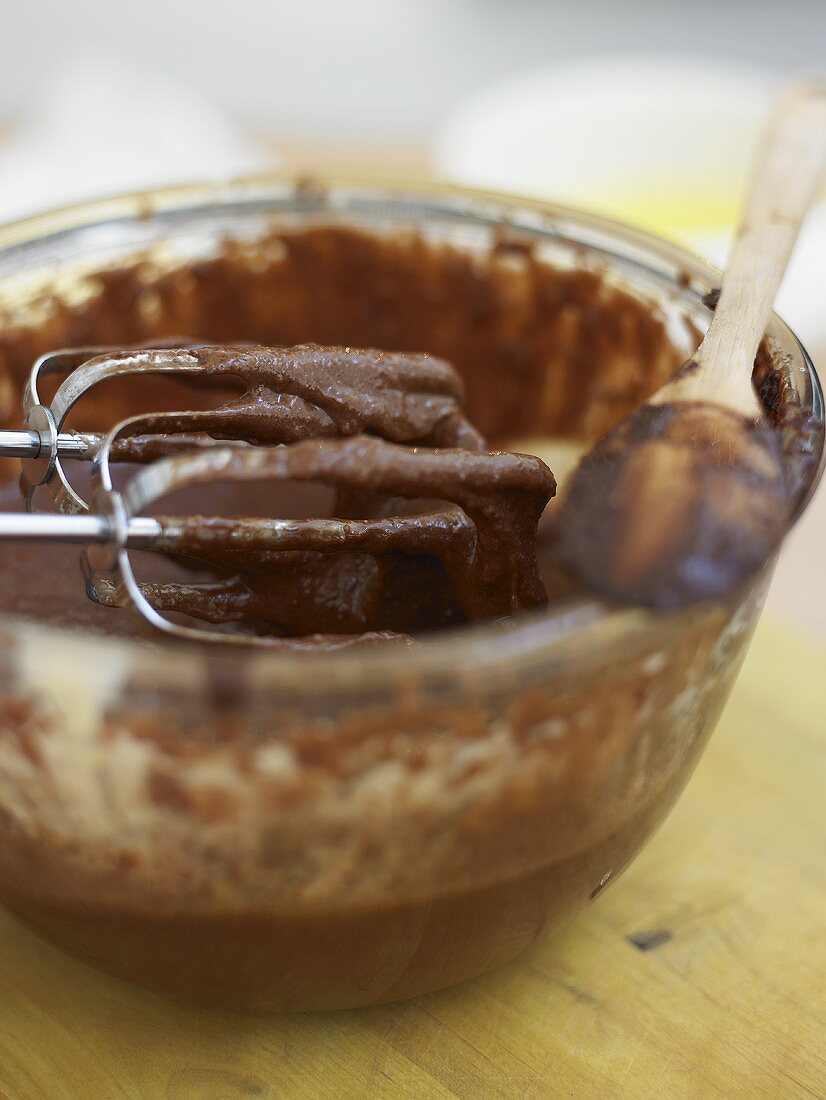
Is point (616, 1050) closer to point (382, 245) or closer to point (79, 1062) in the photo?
point (79, 1062)

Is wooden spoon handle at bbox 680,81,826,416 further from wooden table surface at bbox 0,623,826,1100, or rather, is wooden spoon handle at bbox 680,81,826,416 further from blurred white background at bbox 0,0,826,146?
blurred white background at bbox 0,0,826,146

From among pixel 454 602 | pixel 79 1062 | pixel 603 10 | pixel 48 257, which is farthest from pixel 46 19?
pixel 79 1062

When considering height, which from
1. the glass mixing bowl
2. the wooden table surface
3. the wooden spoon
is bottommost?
the wooden table surface

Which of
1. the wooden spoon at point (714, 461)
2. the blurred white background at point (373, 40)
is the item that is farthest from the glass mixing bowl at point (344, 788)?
the blurred white background at point (373, 40)

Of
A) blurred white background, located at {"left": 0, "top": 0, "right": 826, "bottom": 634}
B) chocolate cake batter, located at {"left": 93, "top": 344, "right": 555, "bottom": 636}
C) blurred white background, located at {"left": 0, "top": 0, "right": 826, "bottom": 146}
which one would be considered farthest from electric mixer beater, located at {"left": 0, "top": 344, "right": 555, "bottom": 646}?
blurred white background, located at {"left": 0, "top": 0, "right": 826, "bottom": 146}

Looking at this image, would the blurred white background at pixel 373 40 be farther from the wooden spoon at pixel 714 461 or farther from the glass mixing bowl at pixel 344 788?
the glass mixing bowl at pixel 344 788

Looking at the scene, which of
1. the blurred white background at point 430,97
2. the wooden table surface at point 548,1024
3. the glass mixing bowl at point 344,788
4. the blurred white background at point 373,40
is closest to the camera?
the glass mixing bowl at point 344,788

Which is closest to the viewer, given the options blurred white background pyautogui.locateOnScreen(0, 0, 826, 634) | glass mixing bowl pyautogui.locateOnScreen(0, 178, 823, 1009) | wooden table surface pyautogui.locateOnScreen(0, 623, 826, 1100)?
glass mixing bowl pyautogui.locateOnScreen(0, 178, 823, 1009)
